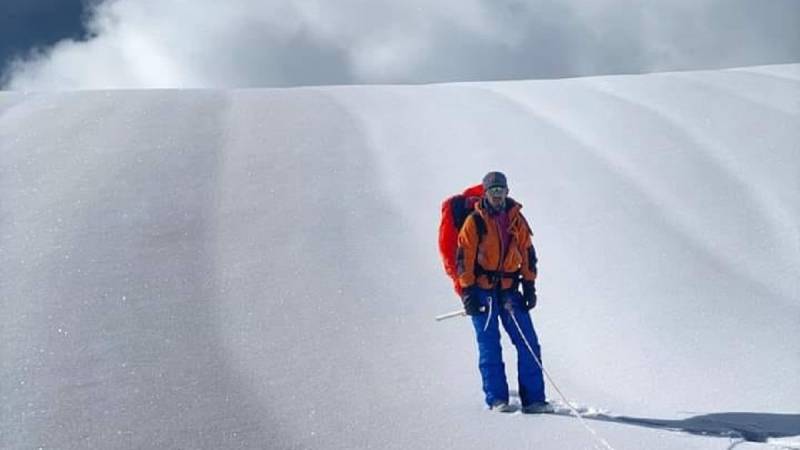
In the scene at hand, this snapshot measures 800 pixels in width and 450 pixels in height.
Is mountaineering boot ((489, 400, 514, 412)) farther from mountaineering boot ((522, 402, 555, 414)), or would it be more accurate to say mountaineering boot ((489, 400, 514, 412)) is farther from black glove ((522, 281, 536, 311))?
black glove ((522, 281, 536, 311))

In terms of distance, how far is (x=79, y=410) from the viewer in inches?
Answer: 197

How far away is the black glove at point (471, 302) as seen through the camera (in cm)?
520

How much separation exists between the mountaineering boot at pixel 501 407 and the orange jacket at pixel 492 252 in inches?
21.5

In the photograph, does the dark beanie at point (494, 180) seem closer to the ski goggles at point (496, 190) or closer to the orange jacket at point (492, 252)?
the ski goggles at point (496, 190)

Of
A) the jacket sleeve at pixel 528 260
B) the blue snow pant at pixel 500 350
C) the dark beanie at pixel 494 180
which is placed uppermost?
the dark beanie at pixel 494 180

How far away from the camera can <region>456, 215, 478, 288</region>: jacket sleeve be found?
5164 mm

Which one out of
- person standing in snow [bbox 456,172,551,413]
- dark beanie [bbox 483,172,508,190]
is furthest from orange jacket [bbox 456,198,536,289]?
dark beanie [bbox 483,172,508,190]

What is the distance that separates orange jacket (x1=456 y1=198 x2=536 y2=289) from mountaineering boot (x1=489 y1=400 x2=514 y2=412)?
21.5 inches

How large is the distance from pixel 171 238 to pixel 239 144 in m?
2.07

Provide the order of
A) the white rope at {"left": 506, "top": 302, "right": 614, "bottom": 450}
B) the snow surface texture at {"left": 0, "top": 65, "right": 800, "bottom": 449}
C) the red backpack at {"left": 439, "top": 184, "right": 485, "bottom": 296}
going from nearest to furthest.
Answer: the white rope at {"left": 506, "top": 302, "right": 614, "bottom": 450}, the snow surface texture at {"left": 0, "top": 65, "right": 800, "bottom": 449}, the red backpack at {"left": 439, "top": 184, "right": 485, "bottom": 296}

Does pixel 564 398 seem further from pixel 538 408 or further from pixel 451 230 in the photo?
pixel 451 230

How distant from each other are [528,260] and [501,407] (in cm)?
72

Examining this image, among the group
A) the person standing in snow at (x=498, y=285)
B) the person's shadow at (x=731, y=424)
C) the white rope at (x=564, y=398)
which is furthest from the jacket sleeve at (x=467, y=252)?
the person's shadow at (x=731, y=424)

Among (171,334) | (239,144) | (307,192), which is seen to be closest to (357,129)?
(239,144)
